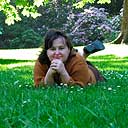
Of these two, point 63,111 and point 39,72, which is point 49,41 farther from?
point 63,111

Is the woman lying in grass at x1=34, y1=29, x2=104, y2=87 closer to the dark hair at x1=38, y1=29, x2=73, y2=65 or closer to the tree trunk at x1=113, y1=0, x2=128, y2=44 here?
the dark hair at x1=38, y1=29, x2=73, y2=65

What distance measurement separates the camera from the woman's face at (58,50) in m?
6.30

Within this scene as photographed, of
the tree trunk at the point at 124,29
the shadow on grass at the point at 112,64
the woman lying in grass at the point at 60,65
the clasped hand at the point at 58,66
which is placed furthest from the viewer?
the tree trunk at the point at 124,29

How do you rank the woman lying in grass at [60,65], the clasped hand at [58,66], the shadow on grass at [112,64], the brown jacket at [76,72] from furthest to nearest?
the shadow on grass at [112,64] → the brown jacket at [76,72] → the woman lying in grass at [60,65] → the clasped hand at [58,66]

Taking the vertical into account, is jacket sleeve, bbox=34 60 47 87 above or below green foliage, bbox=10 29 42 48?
above

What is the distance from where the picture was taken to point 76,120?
337 centimetres

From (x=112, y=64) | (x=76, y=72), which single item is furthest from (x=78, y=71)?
(x=112, y=64)

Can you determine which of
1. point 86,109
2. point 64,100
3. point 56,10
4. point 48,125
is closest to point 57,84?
point 64,100

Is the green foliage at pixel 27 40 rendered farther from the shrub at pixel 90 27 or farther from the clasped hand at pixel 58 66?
the clasped hand at pixel 58 66

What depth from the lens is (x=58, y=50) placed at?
6336mm

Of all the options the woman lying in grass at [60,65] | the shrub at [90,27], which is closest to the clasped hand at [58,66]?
the woman lying in grass at [60,65]

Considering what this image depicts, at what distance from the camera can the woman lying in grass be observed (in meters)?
6.20

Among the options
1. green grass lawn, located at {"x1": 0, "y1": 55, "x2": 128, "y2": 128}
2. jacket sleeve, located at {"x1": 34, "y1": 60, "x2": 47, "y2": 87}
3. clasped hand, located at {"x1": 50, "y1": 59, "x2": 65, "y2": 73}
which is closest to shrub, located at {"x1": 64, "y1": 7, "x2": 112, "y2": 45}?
jacket sleeve, located at {"x1": 34, "y1": 60, "x2": 47, "y2": 87}

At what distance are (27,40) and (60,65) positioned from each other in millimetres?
32302
